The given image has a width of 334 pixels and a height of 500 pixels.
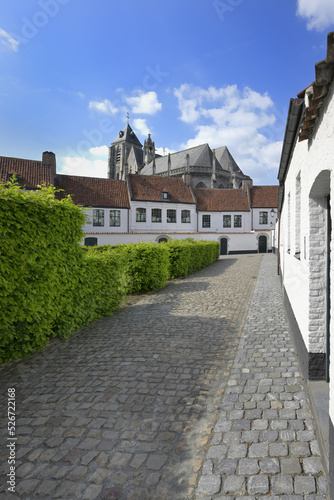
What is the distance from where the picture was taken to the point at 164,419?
327 centimetres

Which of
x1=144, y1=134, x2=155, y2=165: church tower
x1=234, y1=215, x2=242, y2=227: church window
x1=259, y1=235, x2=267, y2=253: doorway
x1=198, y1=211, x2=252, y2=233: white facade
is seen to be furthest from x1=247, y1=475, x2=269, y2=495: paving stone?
x1=144, y1=134, x2=155, y2=165: church tower

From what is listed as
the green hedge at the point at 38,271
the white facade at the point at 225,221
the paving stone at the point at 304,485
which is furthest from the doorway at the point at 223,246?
the paving stone at the point at 304,485

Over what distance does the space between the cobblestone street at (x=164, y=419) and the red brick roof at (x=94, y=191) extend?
2729cm

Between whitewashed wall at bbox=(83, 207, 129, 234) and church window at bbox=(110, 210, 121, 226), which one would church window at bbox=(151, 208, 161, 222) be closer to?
whitewashed wall at bbox=(83, 207, 129, 234)

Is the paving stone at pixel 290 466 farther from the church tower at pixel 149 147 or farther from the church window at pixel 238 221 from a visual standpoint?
the church tower at pixel 149 147

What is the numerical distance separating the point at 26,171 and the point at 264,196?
29.1 meters

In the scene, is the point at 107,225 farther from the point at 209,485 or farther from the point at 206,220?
the point at 209,485

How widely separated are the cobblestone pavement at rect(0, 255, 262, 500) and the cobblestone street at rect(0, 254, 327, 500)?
0.01m

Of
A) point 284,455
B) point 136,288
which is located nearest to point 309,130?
point 284,455

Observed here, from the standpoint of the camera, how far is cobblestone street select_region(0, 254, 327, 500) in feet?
7.85

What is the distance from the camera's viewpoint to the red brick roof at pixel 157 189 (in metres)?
35.1

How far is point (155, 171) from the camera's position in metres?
56.6

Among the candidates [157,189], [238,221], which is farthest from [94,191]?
[238,221]

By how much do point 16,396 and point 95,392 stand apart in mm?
978
